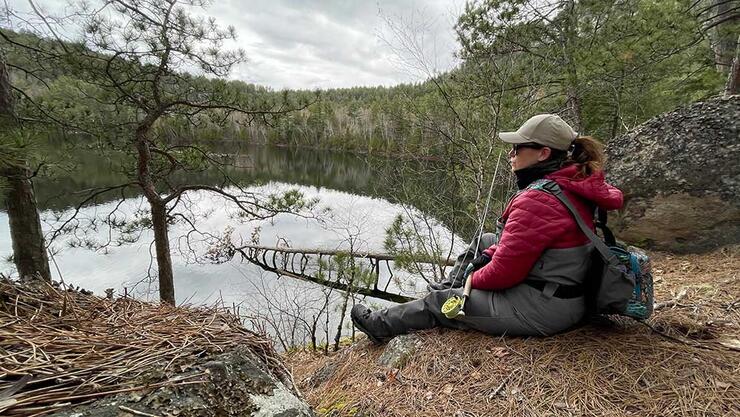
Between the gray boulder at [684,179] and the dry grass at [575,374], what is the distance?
1.26 metres

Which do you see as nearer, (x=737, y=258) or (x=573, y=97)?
(x=737, y=258)

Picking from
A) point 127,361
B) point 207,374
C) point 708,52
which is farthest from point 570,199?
point 708,52

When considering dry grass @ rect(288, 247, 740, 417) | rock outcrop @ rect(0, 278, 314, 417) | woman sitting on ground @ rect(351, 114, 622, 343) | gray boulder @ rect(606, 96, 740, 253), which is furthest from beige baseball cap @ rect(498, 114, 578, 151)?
gray boulder @ rect(606, 96, 740, 253)

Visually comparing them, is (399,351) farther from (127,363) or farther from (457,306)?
(127,363)

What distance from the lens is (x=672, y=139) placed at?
3.38 metres

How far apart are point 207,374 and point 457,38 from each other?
5.84 meters

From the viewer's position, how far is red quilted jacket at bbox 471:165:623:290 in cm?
167

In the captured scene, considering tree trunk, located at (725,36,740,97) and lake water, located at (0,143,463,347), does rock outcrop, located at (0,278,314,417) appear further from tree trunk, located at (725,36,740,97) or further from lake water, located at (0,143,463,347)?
tree trunk, located at (725,36,740,97)

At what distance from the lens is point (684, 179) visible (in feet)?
10.6

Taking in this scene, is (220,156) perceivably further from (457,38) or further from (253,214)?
(457,38)

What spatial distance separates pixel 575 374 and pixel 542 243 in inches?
23.8

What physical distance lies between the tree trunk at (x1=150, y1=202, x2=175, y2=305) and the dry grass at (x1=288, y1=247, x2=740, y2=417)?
4.17m

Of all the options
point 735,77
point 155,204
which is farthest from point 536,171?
point 155,204

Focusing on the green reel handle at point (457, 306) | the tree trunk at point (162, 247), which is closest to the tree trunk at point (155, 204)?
the tree trunk at point (162, 247)
